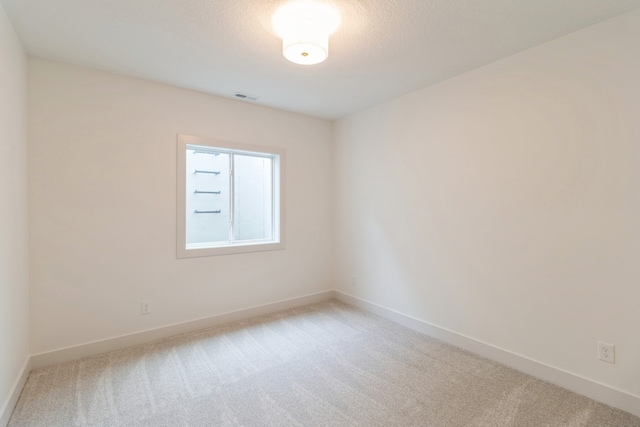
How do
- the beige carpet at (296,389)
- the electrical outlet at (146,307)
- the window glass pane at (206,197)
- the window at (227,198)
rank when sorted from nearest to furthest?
the beige carpet at (296,389) → the electrical outlet at (146,307) → the window at (227,198) → the window glass pane at (206,197)

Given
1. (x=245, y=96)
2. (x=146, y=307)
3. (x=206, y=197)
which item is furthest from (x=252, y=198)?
(x=146, y=307)

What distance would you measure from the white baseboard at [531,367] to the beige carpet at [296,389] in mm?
66

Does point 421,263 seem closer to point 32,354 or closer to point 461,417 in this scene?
point 461,417

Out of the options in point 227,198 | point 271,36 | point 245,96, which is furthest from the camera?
point 227,198

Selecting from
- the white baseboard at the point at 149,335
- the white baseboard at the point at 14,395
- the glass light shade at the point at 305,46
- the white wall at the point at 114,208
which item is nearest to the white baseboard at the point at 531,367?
the white baseboard at the point at 149,335

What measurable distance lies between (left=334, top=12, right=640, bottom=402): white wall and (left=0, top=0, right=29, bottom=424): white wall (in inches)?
123

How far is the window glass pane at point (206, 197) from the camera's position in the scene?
10.6ft

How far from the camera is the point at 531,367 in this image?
2.29 metres

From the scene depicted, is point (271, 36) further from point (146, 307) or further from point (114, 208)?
point (146, 307)

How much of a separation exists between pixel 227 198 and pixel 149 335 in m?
1.58

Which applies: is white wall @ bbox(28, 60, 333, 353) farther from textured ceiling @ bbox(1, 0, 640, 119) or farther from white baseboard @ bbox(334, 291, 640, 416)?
white baseboard @ bbox(334, 291, 640, 416)

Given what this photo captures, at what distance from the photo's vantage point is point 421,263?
3062 mm

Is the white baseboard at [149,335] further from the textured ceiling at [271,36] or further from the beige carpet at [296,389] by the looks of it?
the textured ceiling at [271,36]

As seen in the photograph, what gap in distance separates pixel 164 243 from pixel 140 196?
499mm
